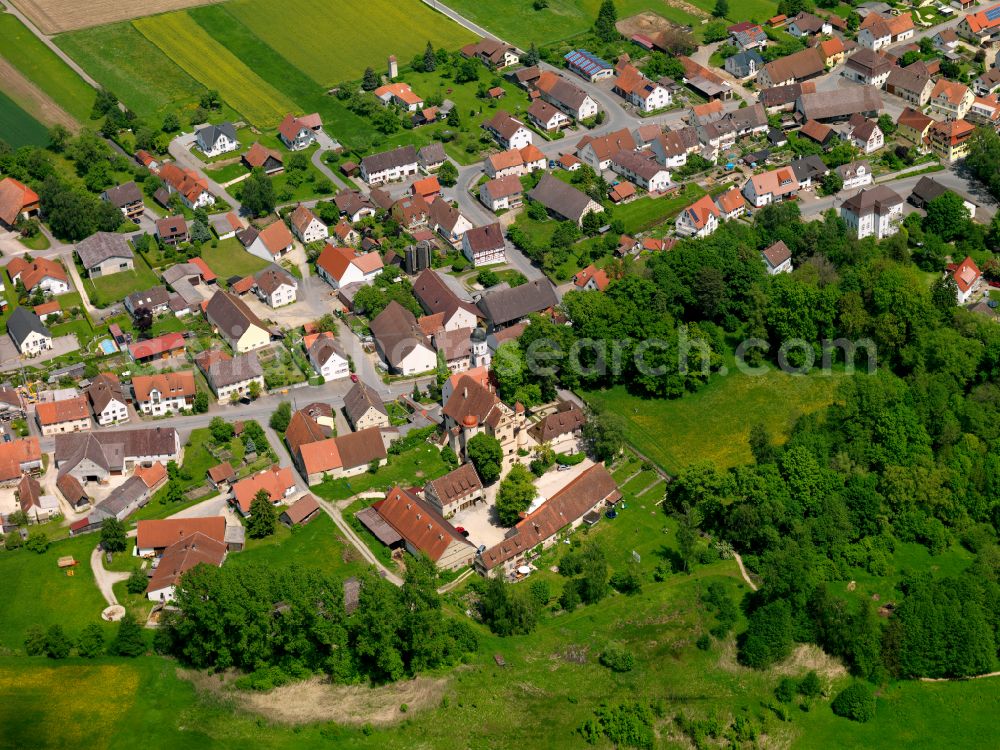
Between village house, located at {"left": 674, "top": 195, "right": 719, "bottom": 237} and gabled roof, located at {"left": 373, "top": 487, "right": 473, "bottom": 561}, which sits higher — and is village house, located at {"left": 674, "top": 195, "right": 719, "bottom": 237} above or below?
above

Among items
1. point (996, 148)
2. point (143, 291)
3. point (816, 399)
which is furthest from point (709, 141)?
point (143, 291)

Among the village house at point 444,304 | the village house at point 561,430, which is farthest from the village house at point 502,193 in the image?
the village house at point 561,430

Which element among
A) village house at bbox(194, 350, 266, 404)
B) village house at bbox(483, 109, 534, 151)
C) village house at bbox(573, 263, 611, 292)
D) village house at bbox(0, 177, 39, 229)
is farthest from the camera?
village house at bbox(483, 109, 534, 151)

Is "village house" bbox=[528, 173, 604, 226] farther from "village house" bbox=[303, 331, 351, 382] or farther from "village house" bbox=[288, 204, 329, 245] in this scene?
"village house" bbox=[303, 331, 351, 382]

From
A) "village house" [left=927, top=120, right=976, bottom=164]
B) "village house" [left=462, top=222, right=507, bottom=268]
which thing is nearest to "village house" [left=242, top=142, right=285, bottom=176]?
"village house" [left=462, top=222, right=507, bottom=268]

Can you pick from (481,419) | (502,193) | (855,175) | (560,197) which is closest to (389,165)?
(502,193)

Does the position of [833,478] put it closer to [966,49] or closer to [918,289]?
[918,289]

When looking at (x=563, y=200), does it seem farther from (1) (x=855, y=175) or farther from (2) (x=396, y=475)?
(2) (x=396, y=475)
